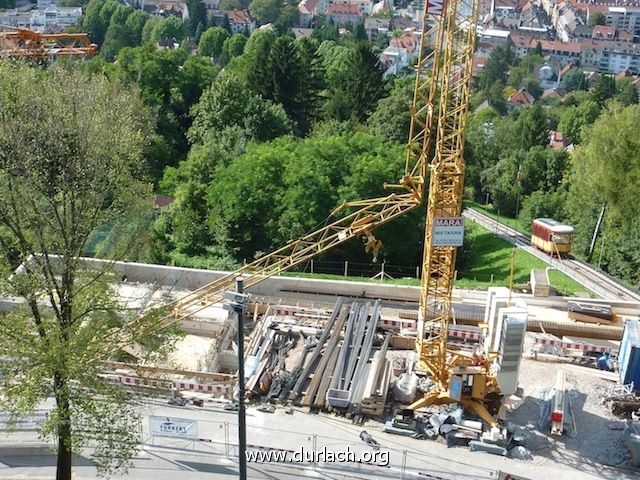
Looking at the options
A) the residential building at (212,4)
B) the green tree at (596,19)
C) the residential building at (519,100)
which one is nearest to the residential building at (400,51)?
the residential building at (519,100)

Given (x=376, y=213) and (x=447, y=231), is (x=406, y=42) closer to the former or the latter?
(x=376, y=213)

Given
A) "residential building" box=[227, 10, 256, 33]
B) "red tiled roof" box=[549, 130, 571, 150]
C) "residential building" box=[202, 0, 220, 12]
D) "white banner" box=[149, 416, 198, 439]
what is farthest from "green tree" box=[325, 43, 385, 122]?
"residential building" box=[202, 0, 220, 12]

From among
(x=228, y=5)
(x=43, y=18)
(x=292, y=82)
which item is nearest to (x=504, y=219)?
(x=292, y=82)

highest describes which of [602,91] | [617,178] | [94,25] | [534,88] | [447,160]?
[94,25]

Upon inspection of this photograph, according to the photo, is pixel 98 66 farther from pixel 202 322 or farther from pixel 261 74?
pixel 202 322

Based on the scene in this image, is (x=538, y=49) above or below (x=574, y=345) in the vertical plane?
above

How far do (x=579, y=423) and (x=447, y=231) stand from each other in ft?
18.1

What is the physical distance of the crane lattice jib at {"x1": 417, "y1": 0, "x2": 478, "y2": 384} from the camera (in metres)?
14.6

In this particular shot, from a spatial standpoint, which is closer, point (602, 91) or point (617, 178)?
point (617, 178)

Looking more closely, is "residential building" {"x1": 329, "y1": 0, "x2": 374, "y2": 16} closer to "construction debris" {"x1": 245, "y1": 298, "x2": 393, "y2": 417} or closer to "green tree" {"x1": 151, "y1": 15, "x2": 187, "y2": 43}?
"green tree" {"x1": 151, "y1": 15, "x2": 187, "y2": 43}

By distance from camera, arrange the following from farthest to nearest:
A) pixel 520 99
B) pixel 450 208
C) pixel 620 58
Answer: pixel 620 58 → pixel 520 99 → pixel 450 208

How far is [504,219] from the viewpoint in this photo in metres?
37.4

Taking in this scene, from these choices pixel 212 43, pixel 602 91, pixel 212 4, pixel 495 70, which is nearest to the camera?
pixel 602 91

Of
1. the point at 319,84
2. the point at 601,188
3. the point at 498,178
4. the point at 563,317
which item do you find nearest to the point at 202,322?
the point at 563,317
